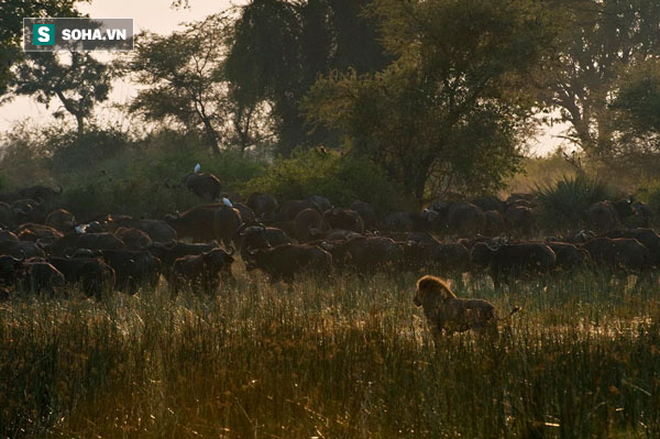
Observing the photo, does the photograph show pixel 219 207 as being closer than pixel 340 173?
Yes

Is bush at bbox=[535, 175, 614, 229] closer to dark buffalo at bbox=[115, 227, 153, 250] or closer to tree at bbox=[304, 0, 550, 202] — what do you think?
tree at bbox=[304, 0, 550, 202]

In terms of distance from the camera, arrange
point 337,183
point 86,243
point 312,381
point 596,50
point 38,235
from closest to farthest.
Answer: point 312,381, point 86,243, point 38,235, point 337,183, point 596,50

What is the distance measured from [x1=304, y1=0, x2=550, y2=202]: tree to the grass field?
19.6 meters

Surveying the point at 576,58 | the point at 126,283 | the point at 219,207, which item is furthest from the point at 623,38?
the point at 126,283

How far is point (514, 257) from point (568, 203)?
11153mm

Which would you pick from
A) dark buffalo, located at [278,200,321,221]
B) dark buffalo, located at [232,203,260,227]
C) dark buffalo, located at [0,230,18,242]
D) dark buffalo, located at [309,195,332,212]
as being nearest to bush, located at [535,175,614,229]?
dark buffalo, located at [309,195,332,212]

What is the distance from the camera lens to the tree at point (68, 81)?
66000 millimetres

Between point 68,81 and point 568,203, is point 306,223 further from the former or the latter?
point 68,81

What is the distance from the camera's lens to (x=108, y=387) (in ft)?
27.6

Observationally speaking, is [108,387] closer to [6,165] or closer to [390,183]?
[390,183]

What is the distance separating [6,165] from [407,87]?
3619 centimetres

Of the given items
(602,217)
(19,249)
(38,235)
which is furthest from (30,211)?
(602,217)

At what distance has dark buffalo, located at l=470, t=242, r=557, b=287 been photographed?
54.0ft

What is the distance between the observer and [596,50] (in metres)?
62.8
